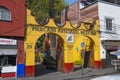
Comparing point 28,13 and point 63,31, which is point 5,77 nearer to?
point 28,13

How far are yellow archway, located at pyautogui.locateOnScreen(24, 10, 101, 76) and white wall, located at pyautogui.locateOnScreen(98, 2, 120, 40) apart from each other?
115 cm

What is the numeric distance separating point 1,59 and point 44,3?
94.7ft

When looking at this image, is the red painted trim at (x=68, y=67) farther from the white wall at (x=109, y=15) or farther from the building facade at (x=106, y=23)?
the white wall at (x=109, y=15)

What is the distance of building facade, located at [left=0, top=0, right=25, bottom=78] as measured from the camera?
789 inches

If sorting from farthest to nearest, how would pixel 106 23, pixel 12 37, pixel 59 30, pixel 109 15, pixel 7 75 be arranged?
pixel 109 15 → pixel 106 23 → pixel 59 30 → pixel 12 37 → pixel 7 75

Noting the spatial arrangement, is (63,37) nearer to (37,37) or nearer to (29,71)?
(37,37)

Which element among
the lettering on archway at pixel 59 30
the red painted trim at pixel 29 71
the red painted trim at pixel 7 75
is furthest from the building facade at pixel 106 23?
the red painted trim at pixel 7 75

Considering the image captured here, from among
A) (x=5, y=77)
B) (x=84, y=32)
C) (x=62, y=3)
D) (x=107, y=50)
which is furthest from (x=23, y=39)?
(x=62, y=3)

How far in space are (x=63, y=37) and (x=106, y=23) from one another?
7074 mm

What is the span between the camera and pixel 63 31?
963 inches

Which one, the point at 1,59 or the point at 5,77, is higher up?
the point at 1,59

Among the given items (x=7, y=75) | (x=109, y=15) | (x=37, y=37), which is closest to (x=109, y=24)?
(x=109, y=15)

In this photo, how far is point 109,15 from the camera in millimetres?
29219

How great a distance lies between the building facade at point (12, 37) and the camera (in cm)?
2003
